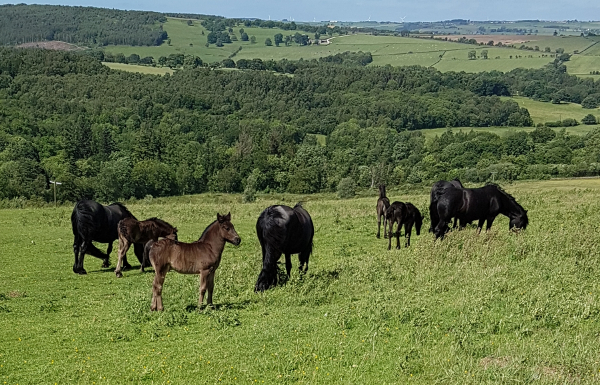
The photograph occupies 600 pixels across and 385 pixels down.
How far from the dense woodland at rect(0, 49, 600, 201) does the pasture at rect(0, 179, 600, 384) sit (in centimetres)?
5259

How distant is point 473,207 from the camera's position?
20.0 meters

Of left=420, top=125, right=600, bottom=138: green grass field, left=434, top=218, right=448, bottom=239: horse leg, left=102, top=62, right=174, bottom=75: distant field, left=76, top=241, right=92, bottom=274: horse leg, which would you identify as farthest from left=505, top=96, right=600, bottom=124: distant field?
left=76, top=241, right=92, bottom=274: horse leg

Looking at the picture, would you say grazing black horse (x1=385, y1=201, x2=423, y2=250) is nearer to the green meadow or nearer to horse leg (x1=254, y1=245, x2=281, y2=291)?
horse leg (x1=254, y1=245, x2=281, y2=291)

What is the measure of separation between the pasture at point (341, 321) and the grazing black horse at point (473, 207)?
162 cm

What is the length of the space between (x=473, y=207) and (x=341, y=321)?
10311mm

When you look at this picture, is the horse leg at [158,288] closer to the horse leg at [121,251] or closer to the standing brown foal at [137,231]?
the standing brown foal at [137,231]

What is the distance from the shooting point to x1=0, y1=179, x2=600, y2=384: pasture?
354 inches

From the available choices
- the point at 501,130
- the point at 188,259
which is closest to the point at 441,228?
the point at 188,259

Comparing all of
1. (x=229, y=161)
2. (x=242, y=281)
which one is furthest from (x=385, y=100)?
(x=242, y=281)

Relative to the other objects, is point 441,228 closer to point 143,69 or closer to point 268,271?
point 268,271

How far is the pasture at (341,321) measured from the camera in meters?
9.00

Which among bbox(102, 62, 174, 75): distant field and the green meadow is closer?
the green meadow

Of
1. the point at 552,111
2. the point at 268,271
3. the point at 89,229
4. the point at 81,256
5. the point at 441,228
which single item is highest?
the point at 268,271

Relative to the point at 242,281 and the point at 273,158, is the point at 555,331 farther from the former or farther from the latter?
the point at 273,158
